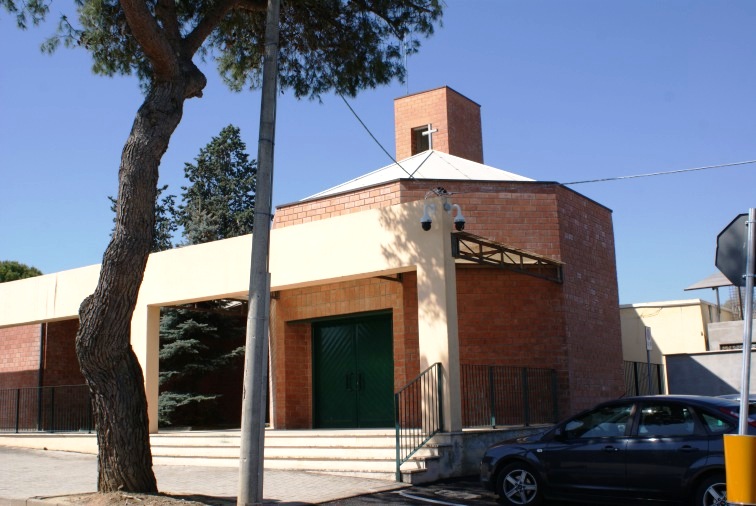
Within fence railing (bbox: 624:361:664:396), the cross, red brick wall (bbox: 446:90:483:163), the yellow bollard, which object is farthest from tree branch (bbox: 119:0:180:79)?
red brick wall (bbox: 446:90:483:163)

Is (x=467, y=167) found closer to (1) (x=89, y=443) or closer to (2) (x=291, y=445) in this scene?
(2) (x=291, y=445)

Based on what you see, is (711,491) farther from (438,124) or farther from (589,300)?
(438,124)

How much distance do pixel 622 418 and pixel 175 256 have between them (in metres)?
10.1

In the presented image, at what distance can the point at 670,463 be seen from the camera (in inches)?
327

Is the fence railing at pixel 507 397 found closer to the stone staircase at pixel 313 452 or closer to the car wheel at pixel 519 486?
the stone staircase at pixel 313 452

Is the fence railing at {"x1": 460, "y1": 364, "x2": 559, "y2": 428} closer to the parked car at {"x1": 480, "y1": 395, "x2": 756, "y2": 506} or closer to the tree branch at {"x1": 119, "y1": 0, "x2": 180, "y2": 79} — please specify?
the parked car at {"x1": 480, "y1": 395, "x2": 756, "y2": 506}

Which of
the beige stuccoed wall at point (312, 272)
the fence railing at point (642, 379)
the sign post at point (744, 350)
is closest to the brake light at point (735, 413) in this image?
the sign post at point (744, 350)

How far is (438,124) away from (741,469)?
1840cm

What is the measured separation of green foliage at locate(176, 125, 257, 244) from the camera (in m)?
34.4

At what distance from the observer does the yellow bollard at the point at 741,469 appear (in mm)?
5500

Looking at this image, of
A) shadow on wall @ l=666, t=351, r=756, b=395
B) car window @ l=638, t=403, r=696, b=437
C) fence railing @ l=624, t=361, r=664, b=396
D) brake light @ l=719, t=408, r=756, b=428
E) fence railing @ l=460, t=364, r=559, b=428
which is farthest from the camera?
fence railing @ l=624, t=361, r=664, b=396

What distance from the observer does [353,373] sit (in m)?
16.7

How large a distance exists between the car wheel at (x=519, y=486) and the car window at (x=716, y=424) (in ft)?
6.96

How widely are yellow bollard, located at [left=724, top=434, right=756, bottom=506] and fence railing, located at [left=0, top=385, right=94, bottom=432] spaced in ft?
54.6
